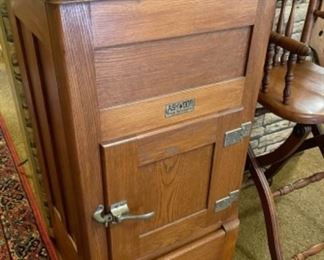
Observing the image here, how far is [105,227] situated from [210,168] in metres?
0.28

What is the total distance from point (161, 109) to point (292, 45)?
1.47 feet

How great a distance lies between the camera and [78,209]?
0.77 metres

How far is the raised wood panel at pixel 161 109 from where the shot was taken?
2.14 feet

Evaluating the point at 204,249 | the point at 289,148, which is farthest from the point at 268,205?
the point at 204,249

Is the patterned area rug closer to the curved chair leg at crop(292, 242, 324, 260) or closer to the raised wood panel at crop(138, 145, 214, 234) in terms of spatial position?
the raised wood panel at crop(138, 145, 214, 234)

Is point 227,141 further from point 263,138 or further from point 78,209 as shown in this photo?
point 263,138

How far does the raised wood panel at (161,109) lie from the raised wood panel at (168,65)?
0.01 m

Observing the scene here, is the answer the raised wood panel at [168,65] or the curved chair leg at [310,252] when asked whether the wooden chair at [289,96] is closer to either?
the curved chair leg at [310,252]

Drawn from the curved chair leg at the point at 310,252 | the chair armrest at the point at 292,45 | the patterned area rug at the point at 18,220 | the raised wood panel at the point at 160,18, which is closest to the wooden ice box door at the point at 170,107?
the raised wood panel at the point at 160,18

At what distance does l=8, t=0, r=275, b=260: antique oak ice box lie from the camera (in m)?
0.58

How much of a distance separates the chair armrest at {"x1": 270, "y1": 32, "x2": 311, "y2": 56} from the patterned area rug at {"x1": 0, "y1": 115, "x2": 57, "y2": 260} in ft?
3.45

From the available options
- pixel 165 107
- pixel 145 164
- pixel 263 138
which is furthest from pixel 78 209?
pixel 263 138

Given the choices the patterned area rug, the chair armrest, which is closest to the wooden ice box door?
the chair armrest

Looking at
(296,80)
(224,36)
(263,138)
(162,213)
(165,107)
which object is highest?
(224,36)
